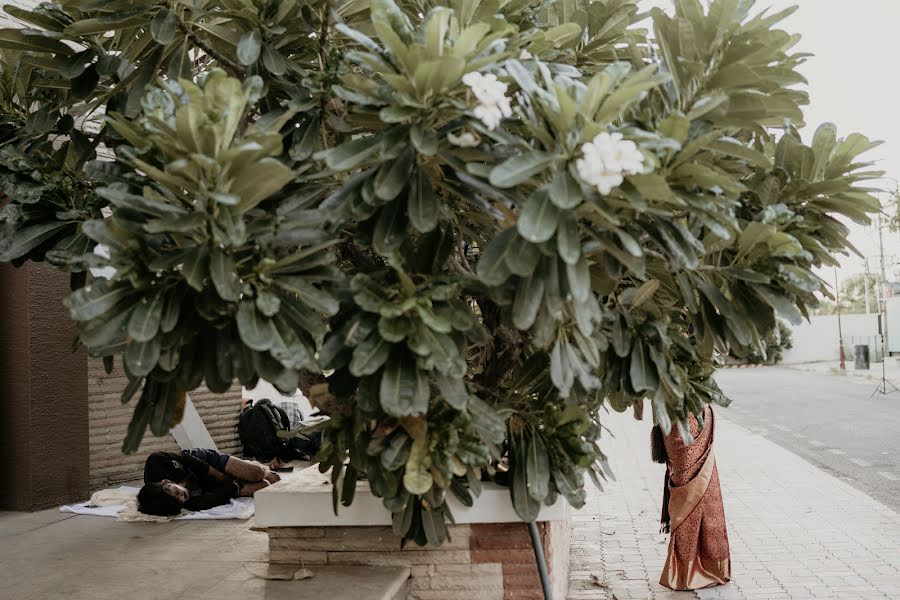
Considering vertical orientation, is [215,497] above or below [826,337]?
above

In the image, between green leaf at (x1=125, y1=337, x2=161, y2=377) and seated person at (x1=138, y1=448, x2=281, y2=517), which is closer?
green leaf at (x1=125, y1=337, x2=161, y2=377)

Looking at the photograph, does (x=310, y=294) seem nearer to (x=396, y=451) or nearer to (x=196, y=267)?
(x=196, y=267)

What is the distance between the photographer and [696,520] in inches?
256

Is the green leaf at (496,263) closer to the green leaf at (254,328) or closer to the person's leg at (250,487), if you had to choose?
the green leaf at (254,328)

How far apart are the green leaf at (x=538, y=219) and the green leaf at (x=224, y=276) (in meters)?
0.74

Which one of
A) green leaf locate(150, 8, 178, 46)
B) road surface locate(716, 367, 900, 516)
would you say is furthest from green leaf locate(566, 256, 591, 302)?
road surface locate(716, 367, 900, 516)

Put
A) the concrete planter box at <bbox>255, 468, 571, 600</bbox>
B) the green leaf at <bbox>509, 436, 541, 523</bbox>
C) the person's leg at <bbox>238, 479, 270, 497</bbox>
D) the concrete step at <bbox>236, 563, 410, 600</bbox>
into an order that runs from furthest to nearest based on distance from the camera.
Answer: the person's leg at <bbox>238, 479, 270, 497</bbox> → the concrete planter box at <bbox>255, 468, 571, 600</bbox> → the concrete step at <bbox>236, 563, 410, 600</bbox> → the green leaf at <bbox>509, 436, 541, 523</bbox>

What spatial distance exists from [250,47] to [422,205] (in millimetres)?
871

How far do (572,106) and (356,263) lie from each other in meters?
1.46

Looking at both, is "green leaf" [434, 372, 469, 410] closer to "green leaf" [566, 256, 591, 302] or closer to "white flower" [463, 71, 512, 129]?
"green leaf" [566, 256, 591, 302]

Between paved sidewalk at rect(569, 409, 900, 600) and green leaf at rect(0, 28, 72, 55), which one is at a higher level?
green leaf at rect(0, 28, 72, 55)

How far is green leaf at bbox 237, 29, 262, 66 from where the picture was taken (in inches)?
100.0

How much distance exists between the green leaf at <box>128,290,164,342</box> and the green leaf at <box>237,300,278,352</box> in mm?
204

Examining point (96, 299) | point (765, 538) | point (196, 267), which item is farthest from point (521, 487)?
point (765, 538)
